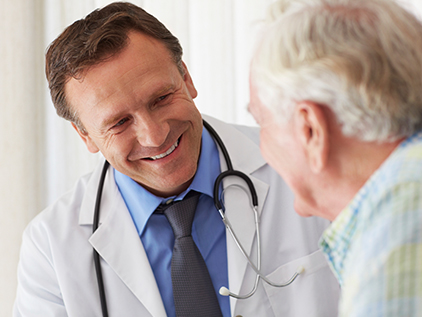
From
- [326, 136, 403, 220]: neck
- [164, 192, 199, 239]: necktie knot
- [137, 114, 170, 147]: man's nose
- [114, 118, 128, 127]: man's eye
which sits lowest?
[164, 192, 199, 239]: necktie knot

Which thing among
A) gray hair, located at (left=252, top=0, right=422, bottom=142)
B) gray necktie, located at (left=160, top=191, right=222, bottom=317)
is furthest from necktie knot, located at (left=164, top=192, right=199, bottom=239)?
gray hair, located at (left=252, top=0, right=422, bottom=142)

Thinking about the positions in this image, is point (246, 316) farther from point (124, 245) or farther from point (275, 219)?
point (124, 245)

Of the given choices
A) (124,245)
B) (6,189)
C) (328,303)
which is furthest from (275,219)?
(6,189)

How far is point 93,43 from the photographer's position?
3.72ft

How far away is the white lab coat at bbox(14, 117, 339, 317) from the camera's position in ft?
3.95

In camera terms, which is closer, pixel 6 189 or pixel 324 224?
pixel 324 224

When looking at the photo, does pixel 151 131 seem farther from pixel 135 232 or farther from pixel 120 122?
pixel 135 232

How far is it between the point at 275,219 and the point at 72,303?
2.00 feet

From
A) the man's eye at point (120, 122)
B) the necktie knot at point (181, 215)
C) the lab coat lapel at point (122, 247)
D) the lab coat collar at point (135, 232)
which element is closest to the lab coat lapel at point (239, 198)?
the lab coat collar at point (135, 232)

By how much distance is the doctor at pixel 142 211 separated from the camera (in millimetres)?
1166

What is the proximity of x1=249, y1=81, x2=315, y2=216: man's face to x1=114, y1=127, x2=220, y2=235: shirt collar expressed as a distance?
562mm

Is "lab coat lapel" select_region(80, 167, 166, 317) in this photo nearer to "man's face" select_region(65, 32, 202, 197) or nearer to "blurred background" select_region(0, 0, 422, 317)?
"man's face" select_region(65, 32, 202, 197)

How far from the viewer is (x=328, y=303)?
122 centimetres

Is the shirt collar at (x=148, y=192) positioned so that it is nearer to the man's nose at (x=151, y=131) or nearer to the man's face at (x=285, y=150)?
the man's nose at (x=151, y=131)
